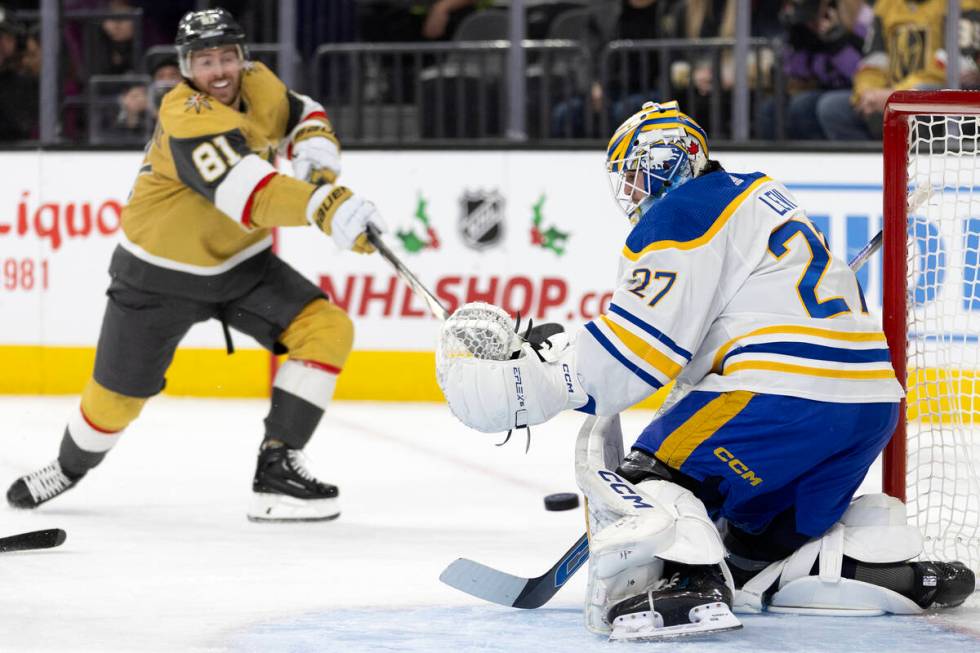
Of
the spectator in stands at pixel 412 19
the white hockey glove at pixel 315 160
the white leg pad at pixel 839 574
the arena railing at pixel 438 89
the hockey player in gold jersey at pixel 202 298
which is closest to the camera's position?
the white leg pad at pixel 839 574

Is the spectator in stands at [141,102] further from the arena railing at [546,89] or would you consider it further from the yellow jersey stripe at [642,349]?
the yellow jersey stripe at [642,349]

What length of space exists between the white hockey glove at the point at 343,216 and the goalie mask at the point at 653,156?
3.28 ft

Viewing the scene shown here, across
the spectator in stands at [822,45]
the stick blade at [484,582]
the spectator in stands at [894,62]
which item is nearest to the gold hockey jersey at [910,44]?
the spectator in stands at [894,62]

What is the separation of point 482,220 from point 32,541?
2.75m

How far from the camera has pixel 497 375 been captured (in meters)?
2.35

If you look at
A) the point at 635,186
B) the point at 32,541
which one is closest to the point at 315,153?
the point at 32,541

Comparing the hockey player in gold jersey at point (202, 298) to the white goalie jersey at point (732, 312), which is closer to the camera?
the white goalie jersey at point (732, 312)

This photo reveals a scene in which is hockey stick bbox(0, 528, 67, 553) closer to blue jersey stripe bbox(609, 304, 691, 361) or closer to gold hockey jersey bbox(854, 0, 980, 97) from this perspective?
blue jersey stripe bbox(609, 304, 691, 361)

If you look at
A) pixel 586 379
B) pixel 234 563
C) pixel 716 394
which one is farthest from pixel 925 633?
pixel 234 563

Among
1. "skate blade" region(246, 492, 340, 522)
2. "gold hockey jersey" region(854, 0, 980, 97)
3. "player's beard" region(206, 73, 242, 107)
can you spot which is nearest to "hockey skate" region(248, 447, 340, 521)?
"skate blade" region(246, 492, 340, 522)

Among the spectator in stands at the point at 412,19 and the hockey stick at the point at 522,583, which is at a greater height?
the spectator in stands at the point at 412,19

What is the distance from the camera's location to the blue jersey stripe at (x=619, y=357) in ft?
7.75

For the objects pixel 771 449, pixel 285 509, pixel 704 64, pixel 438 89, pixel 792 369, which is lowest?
pixel 285 509

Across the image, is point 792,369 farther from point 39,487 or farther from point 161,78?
point 161,78
